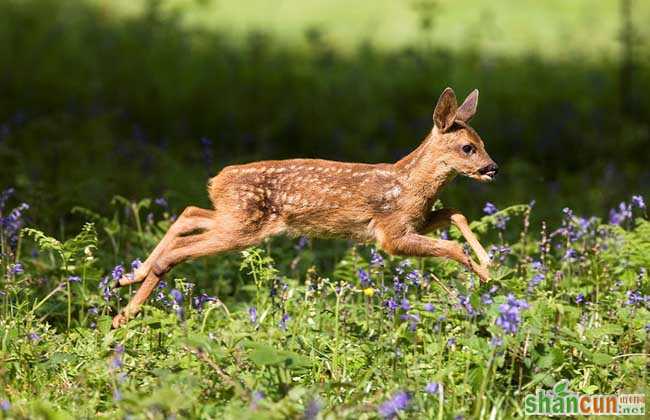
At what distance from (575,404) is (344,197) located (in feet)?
6.09

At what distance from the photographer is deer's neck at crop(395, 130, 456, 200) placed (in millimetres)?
6367

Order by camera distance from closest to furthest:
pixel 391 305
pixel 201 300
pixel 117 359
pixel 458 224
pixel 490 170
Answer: pixel 117 359 → pixel 391 305 → pixel 201 300 → pixel 458 224 → pixel 490 170

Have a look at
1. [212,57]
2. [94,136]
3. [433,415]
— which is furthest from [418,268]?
[212,57]

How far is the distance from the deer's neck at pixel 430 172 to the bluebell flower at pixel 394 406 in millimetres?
1938

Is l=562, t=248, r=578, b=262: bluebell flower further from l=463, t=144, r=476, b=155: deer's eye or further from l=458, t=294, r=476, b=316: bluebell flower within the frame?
l=458, t=294, r=476, b=316: bluebell flower

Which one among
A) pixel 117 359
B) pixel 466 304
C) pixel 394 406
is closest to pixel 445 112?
pixel 466 304

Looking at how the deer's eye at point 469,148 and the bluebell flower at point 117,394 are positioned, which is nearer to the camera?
the bluebell flower at point 117,394

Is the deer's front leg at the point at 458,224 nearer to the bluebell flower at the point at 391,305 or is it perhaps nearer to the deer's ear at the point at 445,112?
the deer's ear at the point at 445,112

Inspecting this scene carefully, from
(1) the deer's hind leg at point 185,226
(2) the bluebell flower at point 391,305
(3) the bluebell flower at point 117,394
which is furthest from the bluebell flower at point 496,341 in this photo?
(1) the deer's hind leg at point 185,226

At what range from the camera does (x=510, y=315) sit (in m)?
4.71

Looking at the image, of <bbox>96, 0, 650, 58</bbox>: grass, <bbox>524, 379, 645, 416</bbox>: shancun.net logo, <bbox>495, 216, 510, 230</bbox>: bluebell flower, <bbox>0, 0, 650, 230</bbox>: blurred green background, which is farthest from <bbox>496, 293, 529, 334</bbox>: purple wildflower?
<bbox>96, 0, 650, 58</bbox>: grass

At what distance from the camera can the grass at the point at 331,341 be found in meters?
4.82

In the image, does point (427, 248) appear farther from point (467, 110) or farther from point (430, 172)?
point (467, 110)

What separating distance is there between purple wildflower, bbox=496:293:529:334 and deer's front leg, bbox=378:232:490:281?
40.8 inches
